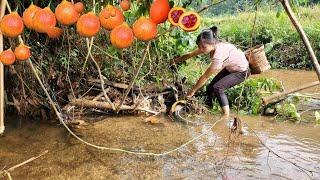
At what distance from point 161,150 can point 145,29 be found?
2.58m

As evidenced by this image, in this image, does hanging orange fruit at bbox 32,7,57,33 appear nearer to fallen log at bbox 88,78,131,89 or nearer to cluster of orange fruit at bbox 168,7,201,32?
cluster of orange fruit at bbox 168,7,201,32

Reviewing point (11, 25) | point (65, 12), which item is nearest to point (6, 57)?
point (11, 25)

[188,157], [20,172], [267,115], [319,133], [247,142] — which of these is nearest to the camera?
[20,172]

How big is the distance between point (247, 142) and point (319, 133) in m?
1.09

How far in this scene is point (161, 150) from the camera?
175 inches

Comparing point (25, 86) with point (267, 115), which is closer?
point (25, 86)

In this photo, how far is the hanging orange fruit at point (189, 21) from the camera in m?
2.05

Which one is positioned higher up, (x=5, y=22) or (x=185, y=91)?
(x=5, y=22)

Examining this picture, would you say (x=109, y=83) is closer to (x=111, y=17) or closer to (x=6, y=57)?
(x=6, y=57)

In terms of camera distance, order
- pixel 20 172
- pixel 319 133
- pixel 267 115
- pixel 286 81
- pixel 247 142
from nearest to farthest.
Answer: pixel 20 172 < pixel 247 142 < pixel 319 133 < pixel 267 115 < pixel 286 81

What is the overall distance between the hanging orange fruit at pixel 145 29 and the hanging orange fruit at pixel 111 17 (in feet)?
0.34

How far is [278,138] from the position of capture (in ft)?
16.6

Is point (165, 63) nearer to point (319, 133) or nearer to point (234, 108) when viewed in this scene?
point (234, 108)

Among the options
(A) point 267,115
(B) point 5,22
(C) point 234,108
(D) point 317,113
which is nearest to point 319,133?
(D) point 317,113
